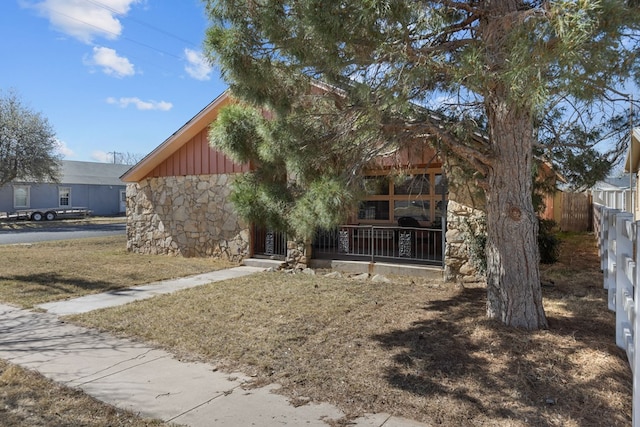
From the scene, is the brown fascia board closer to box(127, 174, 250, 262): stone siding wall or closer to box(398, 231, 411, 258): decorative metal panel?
box(127, 174, 250, 262): stone siding wall

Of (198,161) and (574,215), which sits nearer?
(198,161)

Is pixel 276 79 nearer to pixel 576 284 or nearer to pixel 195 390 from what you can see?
pixel 195 390

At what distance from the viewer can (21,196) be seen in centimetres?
3153

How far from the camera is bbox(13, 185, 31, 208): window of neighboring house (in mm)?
31266

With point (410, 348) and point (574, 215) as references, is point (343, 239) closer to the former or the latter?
point (410, 348)

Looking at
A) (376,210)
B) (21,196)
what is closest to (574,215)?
(376,210)

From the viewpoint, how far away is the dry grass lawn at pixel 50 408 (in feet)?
10.2

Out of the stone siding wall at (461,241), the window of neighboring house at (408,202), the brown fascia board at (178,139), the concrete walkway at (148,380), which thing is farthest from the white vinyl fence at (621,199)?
the concrete walkway at (148,380)

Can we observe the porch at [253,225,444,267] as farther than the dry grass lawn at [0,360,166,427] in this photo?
Yes

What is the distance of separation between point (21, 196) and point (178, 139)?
27.4m

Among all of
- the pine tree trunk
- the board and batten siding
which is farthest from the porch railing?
the pine tree trunk

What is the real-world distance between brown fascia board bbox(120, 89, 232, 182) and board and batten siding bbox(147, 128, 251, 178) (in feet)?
0.46

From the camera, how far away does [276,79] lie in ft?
14.9

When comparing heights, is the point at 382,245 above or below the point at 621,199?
below
